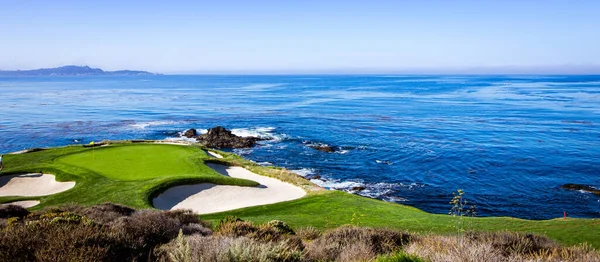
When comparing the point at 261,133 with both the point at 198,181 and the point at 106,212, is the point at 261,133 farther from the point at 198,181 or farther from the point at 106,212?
the point at 106,212

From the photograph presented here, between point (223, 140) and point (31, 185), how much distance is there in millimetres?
23329

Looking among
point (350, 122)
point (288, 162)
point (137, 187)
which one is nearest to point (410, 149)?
point (288, 162)

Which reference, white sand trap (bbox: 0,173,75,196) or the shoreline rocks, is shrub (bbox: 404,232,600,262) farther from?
the shoreline rocks

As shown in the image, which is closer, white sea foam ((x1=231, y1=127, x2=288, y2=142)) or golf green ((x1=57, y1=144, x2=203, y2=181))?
golf green ((x1=57, y1=144, x2=203, y2=181))

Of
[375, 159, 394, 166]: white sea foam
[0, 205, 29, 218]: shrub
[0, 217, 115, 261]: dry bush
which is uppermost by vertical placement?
[0, 217, 115, 261]: dry bush

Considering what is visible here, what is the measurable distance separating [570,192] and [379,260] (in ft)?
86.7

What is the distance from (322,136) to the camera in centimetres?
4900

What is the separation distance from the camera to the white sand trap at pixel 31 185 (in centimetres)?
2295

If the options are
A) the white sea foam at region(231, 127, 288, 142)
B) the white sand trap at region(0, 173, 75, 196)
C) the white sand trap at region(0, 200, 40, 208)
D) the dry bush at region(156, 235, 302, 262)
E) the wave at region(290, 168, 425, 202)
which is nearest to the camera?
the dry bush at region(156, 235, 302, 262)

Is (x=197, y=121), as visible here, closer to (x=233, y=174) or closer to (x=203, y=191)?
(x=233, y=174)

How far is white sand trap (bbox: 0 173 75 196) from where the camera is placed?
22953 millimetres

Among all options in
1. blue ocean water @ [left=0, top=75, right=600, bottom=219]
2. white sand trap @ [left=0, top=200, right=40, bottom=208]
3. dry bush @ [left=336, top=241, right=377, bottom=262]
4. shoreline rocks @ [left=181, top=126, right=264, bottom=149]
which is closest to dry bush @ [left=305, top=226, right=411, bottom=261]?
dry bush @ [left=336, top=241, right=377, bottom=262]

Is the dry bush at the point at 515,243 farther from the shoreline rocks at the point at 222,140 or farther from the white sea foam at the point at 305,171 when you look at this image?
the shoreline rocks at the point at 222,140

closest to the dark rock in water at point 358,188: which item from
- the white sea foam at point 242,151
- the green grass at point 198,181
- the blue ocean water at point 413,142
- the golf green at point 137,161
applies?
the blue ocean water at point 413,142
